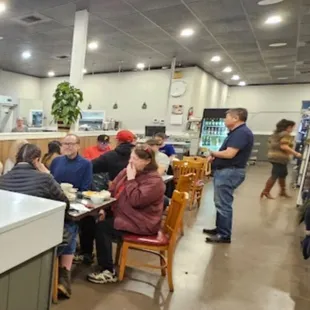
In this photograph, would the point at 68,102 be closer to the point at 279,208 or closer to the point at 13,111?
the point at 279,208

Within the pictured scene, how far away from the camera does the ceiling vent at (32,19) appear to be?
17.2ft

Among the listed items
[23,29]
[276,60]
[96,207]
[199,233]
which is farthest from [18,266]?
[276,60]

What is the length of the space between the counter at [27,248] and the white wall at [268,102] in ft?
38.0

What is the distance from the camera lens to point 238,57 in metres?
7.72

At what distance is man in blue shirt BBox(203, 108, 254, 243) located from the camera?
11.0ft

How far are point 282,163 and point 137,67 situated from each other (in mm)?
5495

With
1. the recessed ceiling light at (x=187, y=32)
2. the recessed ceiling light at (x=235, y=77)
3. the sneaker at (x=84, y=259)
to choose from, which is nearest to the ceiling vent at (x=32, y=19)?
the recessed ceiling light at (x=187, y=32)

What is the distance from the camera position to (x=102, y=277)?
2459mm

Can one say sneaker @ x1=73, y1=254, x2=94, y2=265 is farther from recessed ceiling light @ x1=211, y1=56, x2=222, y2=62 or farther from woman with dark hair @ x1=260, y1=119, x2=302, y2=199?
recessed ceiling light @ x1=211, y1=56, x2=222, y2=62

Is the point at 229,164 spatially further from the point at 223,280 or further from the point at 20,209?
the point at 20,209

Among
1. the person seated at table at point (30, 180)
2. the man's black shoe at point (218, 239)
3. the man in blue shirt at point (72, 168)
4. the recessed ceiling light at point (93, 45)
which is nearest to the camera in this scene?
the person seated at table at point (30, 180)

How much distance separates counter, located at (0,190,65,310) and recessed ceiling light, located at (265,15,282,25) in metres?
5.03

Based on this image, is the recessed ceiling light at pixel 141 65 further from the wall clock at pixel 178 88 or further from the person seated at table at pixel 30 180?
the person seated at table at pixel 30 180

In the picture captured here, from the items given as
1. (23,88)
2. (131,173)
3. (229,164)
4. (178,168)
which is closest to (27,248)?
(131,173)
